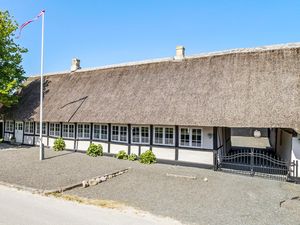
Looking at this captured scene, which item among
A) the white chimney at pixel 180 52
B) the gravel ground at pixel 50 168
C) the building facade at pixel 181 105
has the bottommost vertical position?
the gravel ground at pixel 50 168

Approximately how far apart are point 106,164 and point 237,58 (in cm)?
1068

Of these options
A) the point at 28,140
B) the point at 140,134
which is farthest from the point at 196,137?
the point at 28,140

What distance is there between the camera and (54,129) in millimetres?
19969

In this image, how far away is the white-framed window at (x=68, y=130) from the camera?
1884 centimetres

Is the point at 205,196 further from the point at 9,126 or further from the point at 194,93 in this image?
the point at 9,126

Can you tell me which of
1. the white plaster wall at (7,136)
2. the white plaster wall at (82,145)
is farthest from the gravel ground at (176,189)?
the white plaster wall at (7,136)

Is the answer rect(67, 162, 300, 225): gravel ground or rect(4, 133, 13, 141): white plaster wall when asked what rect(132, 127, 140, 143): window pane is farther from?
rect(4, 133, 13, 141): white plaster wall

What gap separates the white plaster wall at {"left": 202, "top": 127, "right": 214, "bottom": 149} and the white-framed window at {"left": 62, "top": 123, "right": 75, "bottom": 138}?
33.8ft

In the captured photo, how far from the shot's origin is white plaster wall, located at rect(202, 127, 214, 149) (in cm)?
1377

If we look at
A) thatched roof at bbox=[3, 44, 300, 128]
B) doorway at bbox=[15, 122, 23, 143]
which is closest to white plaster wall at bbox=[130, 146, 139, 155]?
thatched roof at bbox=[3, 44, 300, 128]

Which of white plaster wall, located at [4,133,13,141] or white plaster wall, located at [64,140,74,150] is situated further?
white plaster wall, located at [4,133,13,141]

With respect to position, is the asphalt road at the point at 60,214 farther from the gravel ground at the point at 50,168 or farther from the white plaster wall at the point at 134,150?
the white plaster wall at the point at 134,150

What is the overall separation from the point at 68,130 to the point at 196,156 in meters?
10.5

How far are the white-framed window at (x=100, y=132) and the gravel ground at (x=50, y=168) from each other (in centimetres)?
163
